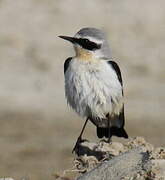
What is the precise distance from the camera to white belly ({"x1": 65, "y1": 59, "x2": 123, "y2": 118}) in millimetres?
11562

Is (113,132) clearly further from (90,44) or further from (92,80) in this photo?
(90,44)

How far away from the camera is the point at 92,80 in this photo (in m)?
11.7

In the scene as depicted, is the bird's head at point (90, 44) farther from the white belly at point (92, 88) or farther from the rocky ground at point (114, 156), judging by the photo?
the rocky ground at point (114, 156)

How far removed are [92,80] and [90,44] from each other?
40 centimetres

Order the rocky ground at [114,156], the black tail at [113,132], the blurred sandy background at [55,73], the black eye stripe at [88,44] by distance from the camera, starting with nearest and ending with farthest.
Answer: the rocky ground at [114,156] < the black eye stripe at [88,44] < the black tail at [113,132] < the blurred sandy background at [55,73]

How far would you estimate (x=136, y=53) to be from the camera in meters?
25.0

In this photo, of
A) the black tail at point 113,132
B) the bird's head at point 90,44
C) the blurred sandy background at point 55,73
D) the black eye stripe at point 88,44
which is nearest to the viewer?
the bird's head at point 90,44

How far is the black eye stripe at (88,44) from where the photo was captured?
11496 millimetres

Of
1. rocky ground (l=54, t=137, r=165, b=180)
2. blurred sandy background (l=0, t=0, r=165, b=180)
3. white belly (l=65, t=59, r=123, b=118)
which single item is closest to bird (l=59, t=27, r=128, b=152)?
white belly (l=65, t=59, r=123, b=118)

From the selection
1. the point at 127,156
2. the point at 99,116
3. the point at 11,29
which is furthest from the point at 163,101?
the point at 127,156

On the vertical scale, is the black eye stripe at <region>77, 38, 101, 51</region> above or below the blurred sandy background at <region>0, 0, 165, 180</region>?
above

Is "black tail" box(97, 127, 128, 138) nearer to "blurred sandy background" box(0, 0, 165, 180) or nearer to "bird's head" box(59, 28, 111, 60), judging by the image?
"bird's head" box(59, 28, 111, 60)

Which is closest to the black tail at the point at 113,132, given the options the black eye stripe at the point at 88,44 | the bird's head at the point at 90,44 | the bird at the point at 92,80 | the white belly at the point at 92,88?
the bird at the point at 92,80

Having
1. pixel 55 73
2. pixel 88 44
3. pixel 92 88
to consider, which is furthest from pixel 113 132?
pixel 55 73
